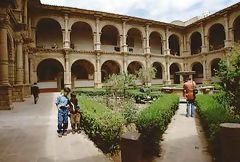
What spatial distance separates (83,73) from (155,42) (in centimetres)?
1209

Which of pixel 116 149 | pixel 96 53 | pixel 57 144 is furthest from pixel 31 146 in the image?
pixel 96 53

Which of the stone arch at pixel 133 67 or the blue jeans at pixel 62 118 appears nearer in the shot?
the blue jeans at pixel 62 118

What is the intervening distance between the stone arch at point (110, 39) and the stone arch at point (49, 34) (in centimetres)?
550

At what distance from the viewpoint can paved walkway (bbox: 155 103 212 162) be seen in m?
5.41

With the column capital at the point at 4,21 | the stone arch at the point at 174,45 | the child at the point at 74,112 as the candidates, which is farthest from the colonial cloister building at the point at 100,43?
the child at the point at 74,112

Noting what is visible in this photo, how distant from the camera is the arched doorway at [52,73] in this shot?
87.6 feet

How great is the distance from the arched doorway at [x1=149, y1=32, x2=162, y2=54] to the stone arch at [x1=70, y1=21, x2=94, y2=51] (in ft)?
30.6

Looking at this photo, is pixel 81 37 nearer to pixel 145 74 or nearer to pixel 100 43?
pixel 100 43

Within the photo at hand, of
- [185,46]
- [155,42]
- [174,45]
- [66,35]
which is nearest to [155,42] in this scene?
[155,42]

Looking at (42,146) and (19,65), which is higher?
(19,65)

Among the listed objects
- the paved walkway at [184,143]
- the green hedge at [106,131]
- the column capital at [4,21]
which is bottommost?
the paved walkway at [184,143]

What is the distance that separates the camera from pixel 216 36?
108 ft

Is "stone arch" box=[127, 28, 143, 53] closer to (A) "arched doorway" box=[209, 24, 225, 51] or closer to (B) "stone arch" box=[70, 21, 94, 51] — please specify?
(B) "stone arch" box=[70, 21, 94, 51]

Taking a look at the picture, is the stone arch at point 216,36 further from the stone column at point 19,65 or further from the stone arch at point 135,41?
the stone column at point 19,65
